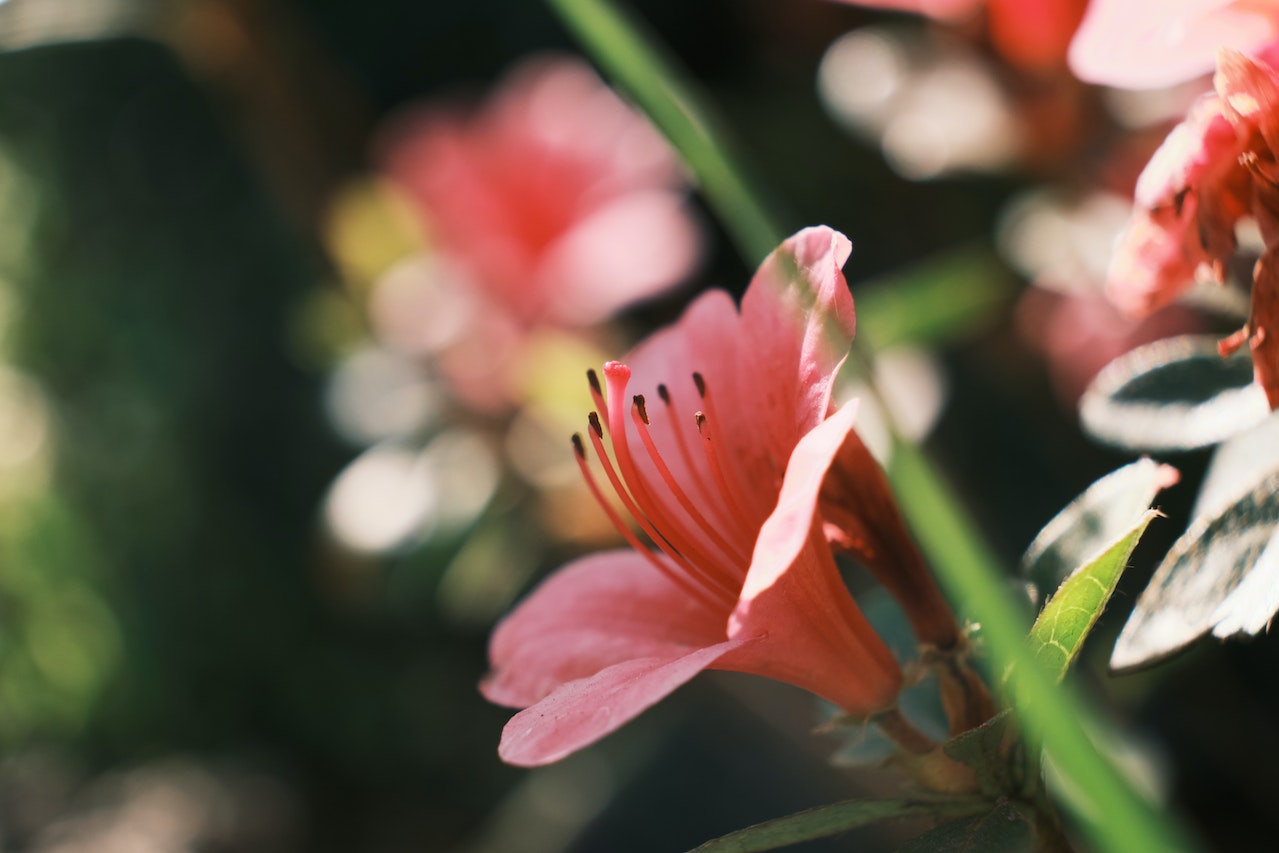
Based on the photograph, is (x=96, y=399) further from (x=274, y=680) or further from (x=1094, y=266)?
(x=1094, y=266)

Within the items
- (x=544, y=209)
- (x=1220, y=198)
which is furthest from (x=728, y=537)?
(x=544, y=209)

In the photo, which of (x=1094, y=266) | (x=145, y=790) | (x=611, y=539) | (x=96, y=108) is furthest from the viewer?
(x=96, y=108)

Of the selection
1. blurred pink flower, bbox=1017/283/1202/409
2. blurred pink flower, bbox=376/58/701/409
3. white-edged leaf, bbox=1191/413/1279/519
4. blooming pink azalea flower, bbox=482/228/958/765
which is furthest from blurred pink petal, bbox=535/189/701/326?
white-edged leaf, bbox=1191/413/1279/519

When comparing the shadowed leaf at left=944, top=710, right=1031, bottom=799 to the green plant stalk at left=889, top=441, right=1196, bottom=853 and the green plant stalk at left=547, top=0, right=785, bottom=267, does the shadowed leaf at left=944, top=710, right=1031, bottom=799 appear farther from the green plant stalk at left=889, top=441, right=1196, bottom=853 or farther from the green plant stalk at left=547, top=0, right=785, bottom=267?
the green plant stalk at left=547, top=0, right=785, bottom=267

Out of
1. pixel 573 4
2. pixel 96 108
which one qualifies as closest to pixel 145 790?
pixel 96 108

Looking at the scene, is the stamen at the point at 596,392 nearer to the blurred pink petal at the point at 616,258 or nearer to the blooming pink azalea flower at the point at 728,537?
the blooming pink azalea flower at the point at 728,537

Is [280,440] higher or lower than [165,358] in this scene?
lower

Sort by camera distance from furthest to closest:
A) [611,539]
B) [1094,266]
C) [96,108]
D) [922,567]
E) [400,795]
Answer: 1. [96,108]
2. [400,795]
3. [611,539]
4. [1094,266]
5. [922,567]

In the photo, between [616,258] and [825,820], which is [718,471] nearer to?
[825,820]
